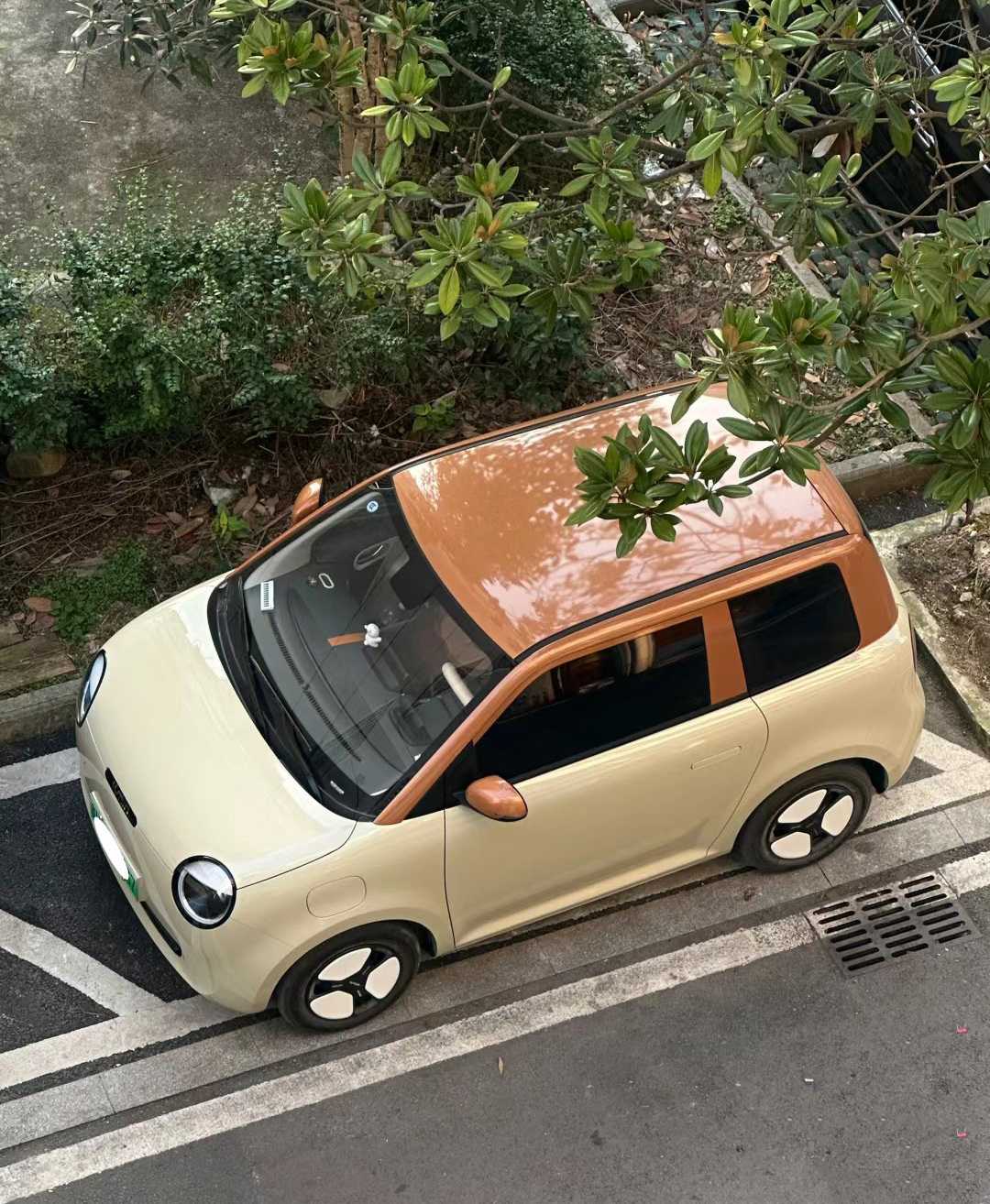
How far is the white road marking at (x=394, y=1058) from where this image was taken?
15.7 ft

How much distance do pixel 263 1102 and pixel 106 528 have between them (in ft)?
10.9

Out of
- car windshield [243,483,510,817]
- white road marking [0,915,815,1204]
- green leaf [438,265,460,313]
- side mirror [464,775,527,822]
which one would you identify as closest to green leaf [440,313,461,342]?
green leaf [438,265,460,313]

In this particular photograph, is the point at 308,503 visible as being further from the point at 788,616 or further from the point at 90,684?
the point at 788,616

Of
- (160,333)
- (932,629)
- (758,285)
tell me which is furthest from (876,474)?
(160,333)

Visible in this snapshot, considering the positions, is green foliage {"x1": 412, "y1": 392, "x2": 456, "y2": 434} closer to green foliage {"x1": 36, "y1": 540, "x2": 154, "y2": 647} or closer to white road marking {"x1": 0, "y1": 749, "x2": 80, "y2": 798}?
green foliage {"x1": 36, "y1": 540, "x2": 154, "y2": 647}

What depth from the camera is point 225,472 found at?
7.14 meters

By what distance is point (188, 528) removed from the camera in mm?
6949

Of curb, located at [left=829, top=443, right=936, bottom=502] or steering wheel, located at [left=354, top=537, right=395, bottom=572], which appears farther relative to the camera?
curb, located at [left=829, top=443, right=936, bottom=502]

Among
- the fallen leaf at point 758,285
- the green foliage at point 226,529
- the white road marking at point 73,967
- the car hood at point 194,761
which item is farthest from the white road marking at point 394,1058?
the fallen leaf at point 758,285

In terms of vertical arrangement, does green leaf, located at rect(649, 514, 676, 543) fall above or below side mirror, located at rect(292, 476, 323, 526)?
above

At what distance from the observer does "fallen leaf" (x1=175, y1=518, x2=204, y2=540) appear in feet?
22.7

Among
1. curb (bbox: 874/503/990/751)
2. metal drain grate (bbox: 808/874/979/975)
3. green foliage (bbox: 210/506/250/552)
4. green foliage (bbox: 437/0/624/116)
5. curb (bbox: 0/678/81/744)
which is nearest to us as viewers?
metal drain grate (bbox: 808/874/979/975)

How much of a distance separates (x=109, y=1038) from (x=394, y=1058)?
3.83ft

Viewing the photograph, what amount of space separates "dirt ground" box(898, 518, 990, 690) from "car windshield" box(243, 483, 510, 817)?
303 centimetres
